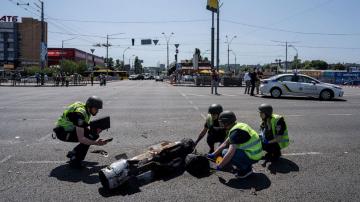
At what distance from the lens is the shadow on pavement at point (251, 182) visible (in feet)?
19.3

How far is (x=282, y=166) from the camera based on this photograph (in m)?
7.08

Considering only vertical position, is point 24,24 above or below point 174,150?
above

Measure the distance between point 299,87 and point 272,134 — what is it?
17041 millimetres

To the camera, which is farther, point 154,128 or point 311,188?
point 154,128

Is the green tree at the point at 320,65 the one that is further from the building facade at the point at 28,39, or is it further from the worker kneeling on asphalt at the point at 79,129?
the worker kneeling on asphalt at the point at 79,129

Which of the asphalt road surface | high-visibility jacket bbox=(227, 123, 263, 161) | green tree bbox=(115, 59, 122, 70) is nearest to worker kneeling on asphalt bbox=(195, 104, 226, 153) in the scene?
the asphalt road surface

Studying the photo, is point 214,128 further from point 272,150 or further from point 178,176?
point 178,176

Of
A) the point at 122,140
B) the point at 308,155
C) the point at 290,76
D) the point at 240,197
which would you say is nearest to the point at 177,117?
the point at 122,140

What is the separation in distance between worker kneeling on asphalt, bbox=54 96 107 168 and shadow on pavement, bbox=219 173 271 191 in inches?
81.5

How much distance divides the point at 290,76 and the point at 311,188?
62.2ft

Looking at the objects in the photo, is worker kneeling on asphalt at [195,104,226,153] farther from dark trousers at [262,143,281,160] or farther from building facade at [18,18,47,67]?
building facade at [18,18,47,67]

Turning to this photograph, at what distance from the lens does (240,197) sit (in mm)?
5430

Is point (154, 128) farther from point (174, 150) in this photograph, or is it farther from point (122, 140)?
point (174, 150)

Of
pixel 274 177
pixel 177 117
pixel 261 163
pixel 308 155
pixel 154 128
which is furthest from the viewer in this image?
pixel 177 117
